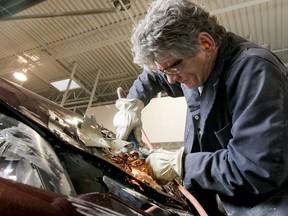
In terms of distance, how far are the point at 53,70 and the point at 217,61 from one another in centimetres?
657

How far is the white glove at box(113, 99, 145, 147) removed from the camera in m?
1.84

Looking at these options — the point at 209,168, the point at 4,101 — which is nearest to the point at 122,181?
the point at 209,168

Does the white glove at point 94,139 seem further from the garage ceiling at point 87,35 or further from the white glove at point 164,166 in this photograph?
the garage ceiling at point 87,35

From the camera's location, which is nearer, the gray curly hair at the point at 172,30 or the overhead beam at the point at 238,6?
the gray curly hair at the point at 172,30

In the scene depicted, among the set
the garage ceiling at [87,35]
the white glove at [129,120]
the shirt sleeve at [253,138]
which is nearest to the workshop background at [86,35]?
the garage ceiling at [87,35]

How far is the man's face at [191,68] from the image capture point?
1.38 meters

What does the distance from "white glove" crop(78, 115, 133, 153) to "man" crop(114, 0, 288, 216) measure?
0.55 feet

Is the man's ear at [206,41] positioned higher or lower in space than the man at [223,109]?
higher

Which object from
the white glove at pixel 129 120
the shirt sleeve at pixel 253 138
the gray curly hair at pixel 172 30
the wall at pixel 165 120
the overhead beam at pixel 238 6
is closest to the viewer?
the shirt sleeve at pixel 253 138

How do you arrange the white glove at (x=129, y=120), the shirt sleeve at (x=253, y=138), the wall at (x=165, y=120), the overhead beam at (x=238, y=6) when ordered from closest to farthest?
the shirt sleeve at (x=253, y=138)
the white glove at (x=129, y=120)
the overhead beam at (x=238, y=6)
the wall at (x=165, y=120)

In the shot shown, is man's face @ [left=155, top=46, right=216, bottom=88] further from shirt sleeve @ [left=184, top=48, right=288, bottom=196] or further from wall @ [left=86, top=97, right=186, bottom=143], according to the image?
wall @ [left=86, top=97, right=186, bottom=143]

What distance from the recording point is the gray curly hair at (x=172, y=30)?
1.29 m

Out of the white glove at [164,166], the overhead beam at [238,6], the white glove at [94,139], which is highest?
the overhead beam at [238,6]

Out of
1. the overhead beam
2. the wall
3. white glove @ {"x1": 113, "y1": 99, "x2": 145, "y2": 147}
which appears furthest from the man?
the wall
